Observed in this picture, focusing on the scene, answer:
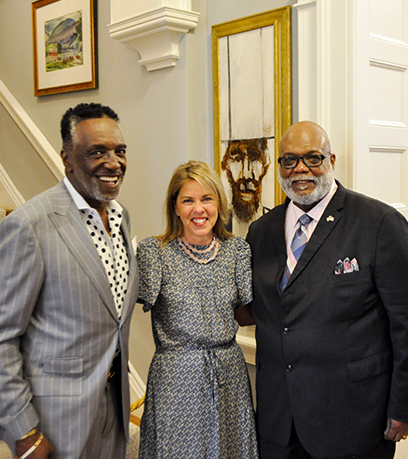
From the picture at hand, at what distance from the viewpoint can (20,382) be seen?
1.56 m

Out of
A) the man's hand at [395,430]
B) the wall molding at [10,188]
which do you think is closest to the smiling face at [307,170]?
the man's hand at [395,430]

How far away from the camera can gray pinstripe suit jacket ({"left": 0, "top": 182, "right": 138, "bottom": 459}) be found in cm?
154

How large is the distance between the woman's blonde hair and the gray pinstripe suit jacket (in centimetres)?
52

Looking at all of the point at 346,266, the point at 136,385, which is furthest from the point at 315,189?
the point at 136,385

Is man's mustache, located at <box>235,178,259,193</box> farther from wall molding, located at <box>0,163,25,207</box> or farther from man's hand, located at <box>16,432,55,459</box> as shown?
wall molding, located at <box>0,163,25,207</box>

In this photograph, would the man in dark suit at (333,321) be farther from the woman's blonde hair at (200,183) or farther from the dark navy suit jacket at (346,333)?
the woman's blonde hair at (200,183)

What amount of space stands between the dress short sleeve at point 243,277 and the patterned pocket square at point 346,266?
0.37m

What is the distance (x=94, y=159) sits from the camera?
1.72 metres

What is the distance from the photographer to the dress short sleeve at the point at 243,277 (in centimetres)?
210

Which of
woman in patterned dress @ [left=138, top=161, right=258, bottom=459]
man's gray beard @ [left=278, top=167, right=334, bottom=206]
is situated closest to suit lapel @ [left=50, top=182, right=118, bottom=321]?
woman in patterned dress @ [left=138, top=161, right=258, bottom=459]

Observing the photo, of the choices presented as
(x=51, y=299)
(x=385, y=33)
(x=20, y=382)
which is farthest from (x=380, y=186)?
(x=20, y=382)

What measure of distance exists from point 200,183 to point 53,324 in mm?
790

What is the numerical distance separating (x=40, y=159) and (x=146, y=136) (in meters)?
1.34

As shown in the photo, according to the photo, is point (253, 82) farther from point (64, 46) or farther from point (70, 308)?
point (64, 46)
